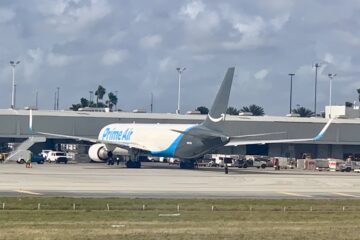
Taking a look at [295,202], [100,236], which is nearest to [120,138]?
[295,202]

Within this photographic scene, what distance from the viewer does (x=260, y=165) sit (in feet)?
382

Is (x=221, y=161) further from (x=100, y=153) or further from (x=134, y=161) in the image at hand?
(x=100, y=153)

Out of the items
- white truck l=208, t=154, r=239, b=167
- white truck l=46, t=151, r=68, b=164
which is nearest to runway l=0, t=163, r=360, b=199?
white truck l=208, t=154, r=239, b=167

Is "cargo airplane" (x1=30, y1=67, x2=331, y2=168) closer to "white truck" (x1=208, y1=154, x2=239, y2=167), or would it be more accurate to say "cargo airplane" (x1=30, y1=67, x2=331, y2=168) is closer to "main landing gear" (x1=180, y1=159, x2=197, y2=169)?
"main landing gear" (x1=180, y1=159, x2=197, y2=169)

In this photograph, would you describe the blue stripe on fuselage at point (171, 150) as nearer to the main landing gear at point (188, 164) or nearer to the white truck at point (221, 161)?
the main landing gear at point (188, 164)

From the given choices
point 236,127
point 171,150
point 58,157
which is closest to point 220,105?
point 171,150

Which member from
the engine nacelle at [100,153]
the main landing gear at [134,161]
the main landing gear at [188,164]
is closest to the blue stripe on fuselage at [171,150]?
the main landing gear at [134,161]

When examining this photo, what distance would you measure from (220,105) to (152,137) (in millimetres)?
10769

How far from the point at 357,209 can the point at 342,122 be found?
304 feet

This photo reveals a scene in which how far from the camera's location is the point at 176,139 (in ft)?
319

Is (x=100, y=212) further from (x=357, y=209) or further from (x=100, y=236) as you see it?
(x=357, y=209)

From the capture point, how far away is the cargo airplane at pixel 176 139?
308ft

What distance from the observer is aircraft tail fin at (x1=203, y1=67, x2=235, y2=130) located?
94188 mm

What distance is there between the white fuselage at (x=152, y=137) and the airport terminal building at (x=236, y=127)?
75.9 ft
